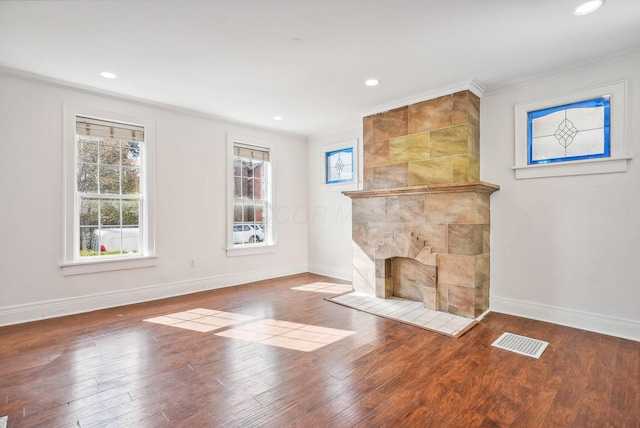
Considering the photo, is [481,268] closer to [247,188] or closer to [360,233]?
[360,233]

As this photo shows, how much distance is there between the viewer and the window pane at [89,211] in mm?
3853

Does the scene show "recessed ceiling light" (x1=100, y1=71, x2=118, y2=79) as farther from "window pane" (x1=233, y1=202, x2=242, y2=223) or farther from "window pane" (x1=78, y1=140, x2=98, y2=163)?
"window pane" (x1=233, y1=202, x2=242, y2=223)

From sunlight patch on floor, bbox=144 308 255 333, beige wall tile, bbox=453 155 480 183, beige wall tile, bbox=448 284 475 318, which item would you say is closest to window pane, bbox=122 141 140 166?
sunlight patch on floor, bbox=144 308 255 333

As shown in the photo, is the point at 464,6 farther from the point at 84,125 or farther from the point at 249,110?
the point at 84,125

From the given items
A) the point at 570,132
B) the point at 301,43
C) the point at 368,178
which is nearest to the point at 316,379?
the point at 301,43

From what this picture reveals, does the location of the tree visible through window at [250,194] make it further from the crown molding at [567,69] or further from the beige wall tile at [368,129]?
the crown molding at [567,69]

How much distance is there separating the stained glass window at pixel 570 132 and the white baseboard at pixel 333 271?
3228 millimetres

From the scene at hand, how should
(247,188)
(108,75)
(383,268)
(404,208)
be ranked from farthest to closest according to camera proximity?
1. (247,188)
2. (383,268)
3. (404,208)
4. (108,75)

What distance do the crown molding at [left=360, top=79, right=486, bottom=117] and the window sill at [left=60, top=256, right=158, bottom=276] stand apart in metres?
3.89

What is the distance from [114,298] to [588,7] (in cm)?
557

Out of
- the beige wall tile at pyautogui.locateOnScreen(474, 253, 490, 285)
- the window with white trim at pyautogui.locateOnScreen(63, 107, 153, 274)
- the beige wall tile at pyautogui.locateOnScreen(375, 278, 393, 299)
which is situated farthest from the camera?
the beige wall tile at pyautogui.locateOnScreen(375, 278, 393, 299)

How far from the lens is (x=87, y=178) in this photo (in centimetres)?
389

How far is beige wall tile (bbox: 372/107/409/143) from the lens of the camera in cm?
424

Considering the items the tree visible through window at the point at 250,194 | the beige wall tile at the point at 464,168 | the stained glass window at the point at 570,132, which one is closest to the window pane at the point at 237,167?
the tree visible through window at the point at 250,194
